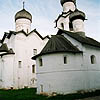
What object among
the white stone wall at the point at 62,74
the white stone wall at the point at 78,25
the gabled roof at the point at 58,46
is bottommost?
the white stone wall at the point at 62,74

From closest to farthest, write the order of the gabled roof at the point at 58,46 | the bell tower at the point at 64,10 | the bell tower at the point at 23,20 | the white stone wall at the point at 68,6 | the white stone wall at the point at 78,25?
the gabled roof at the point at 58,46
the white stone wall at the point at 78,25
the bell tower at the point at 64,10
the white stone wall at the point at 68,6
the bell tower at the point at 23,20

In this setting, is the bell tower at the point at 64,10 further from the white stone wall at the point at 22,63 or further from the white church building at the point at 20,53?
the white stone wall at the point at 22,63

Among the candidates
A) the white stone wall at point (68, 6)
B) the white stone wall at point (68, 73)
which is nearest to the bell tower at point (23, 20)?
the white stone wall at point (68, 6)

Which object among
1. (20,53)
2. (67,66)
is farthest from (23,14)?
(67,66)

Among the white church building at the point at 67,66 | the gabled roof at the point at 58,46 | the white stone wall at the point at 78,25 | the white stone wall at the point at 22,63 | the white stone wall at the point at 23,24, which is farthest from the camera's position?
the white stone wall at the point at 23,24

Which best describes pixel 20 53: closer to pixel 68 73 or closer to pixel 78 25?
pixel 78 25

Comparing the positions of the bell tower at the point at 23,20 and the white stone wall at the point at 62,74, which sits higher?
the bell tower at the point at 23,20

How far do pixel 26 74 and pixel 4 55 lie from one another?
361 centimetres

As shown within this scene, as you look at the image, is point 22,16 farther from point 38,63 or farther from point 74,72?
point 74,72

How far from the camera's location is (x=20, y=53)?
19.8 meters

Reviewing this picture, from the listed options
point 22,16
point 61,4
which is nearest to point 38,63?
point 22,16

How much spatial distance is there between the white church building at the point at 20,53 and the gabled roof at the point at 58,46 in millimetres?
7267

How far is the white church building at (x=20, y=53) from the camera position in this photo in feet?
61.8

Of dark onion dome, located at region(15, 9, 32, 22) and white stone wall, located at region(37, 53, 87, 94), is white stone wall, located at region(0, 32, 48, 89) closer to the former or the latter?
dark onion dome, located at region(15, 9, 32, 22)
